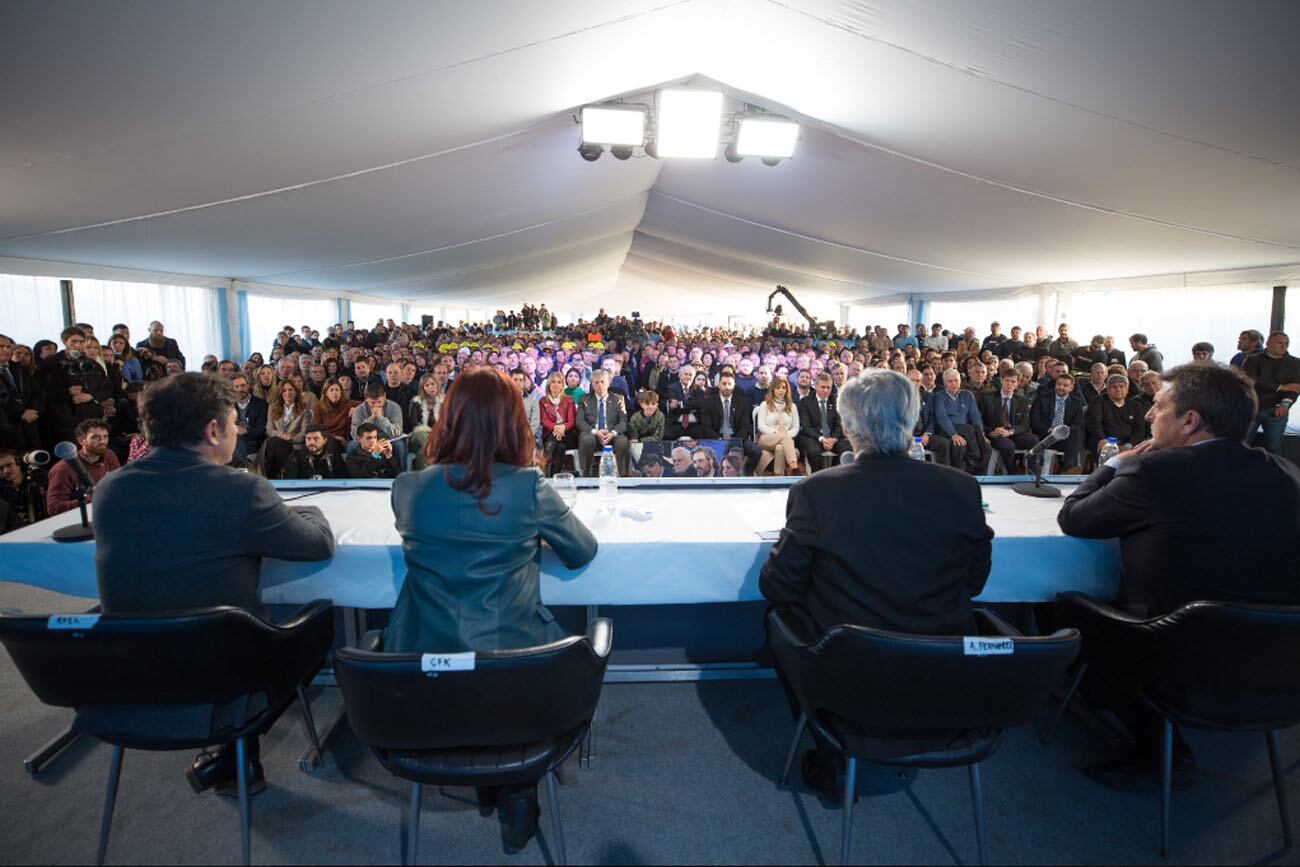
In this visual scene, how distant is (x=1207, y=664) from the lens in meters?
1.59

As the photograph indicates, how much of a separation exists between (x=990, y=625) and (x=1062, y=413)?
5.10 metres

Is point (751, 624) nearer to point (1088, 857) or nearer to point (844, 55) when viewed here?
point (1088, 857)

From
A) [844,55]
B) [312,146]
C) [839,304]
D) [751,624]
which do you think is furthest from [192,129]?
[839,304]

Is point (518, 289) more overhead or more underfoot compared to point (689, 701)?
more overhead

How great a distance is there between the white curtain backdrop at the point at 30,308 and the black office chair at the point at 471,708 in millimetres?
10108

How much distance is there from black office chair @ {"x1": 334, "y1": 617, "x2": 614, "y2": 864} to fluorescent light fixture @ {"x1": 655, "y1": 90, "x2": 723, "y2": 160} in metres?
5.21

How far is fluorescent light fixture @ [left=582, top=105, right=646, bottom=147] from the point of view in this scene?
18.6 feet

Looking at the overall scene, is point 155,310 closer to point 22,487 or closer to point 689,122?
point 22,487

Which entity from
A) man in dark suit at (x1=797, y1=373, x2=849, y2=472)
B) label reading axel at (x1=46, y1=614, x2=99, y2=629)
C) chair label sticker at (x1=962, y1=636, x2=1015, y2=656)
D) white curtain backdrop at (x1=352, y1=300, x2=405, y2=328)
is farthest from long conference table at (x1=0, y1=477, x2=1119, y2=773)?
white curtain backdrop at (x1=352, y1=300, x2=405, y2=328)

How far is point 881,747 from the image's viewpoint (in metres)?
1.56

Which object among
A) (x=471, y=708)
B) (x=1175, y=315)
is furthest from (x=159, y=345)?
(x=1175, y=315)

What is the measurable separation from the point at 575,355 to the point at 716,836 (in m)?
6.79

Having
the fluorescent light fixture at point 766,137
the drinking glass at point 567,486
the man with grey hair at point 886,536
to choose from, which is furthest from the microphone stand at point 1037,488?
the fluorescent light fixture at point 766,137

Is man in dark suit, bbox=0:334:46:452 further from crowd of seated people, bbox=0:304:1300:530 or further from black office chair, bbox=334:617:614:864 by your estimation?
black office chair, bbox=334:617:614:864
